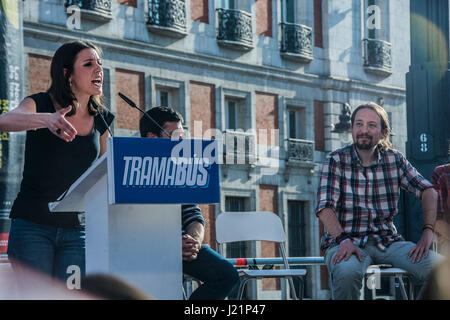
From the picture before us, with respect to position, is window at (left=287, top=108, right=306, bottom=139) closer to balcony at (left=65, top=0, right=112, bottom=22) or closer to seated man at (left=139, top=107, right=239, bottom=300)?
balcony at (left=65, top=0, right=112, bottom=22)

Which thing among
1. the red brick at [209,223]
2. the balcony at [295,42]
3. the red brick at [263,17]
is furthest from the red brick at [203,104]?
the balcony at [295,42]

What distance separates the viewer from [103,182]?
352 centimetres

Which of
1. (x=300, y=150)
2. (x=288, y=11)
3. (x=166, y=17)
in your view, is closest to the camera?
(x=166, y=17)

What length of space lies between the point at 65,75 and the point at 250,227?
3321 mm

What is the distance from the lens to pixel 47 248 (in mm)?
3678

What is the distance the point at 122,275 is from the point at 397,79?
2224 cm

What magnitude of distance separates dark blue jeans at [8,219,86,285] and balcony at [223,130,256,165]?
16482mm

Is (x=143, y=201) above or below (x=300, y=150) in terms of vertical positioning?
below

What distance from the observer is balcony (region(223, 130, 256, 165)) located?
20.4m

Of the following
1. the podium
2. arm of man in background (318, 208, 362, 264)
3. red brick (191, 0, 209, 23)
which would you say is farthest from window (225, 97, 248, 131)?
the podium

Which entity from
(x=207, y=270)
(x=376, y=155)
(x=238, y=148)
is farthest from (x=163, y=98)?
(x=207, y=270)

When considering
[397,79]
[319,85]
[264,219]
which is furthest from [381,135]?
[397,79]

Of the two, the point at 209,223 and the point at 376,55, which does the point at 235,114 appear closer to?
the point at 209,223

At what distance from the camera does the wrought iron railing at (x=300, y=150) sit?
71.8ft
